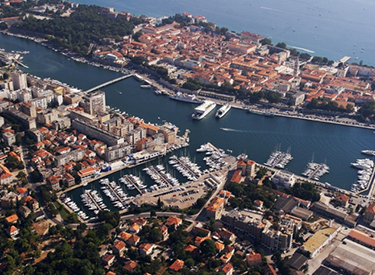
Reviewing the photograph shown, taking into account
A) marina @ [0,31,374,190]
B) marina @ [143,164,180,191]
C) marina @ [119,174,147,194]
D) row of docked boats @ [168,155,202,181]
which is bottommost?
marina @ [119,174,147,194]

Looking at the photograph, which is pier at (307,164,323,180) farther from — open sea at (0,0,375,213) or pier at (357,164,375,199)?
pier at (357,164,375,199)

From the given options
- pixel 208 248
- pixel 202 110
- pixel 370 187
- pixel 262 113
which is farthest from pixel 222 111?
pixel 208 248

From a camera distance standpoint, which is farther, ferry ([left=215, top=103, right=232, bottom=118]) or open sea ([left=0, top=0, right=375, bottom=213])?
ferry ([left=215, top=103, right=232, bottom=118])

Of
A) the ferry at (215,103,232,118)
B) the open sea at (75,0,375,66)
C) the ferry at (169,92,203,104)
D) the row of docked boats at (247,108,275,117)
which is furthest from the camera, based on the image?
the open sea at (75,0,375,66)

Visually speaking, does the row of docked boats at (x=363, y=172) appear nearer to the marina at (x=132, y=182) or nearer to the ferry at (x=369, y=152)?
the ferry at (x=369, y=152)

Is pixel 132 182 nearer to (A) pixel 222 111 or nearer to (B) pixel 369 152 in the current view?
(A) pixel 222 111

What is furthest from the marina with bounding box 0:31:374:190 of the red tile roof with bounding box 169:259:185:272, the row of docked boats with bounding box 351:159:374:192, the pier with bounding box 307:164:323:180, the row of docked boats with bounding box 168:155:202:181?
the red tile roof with bounding box 169:259:185:272
